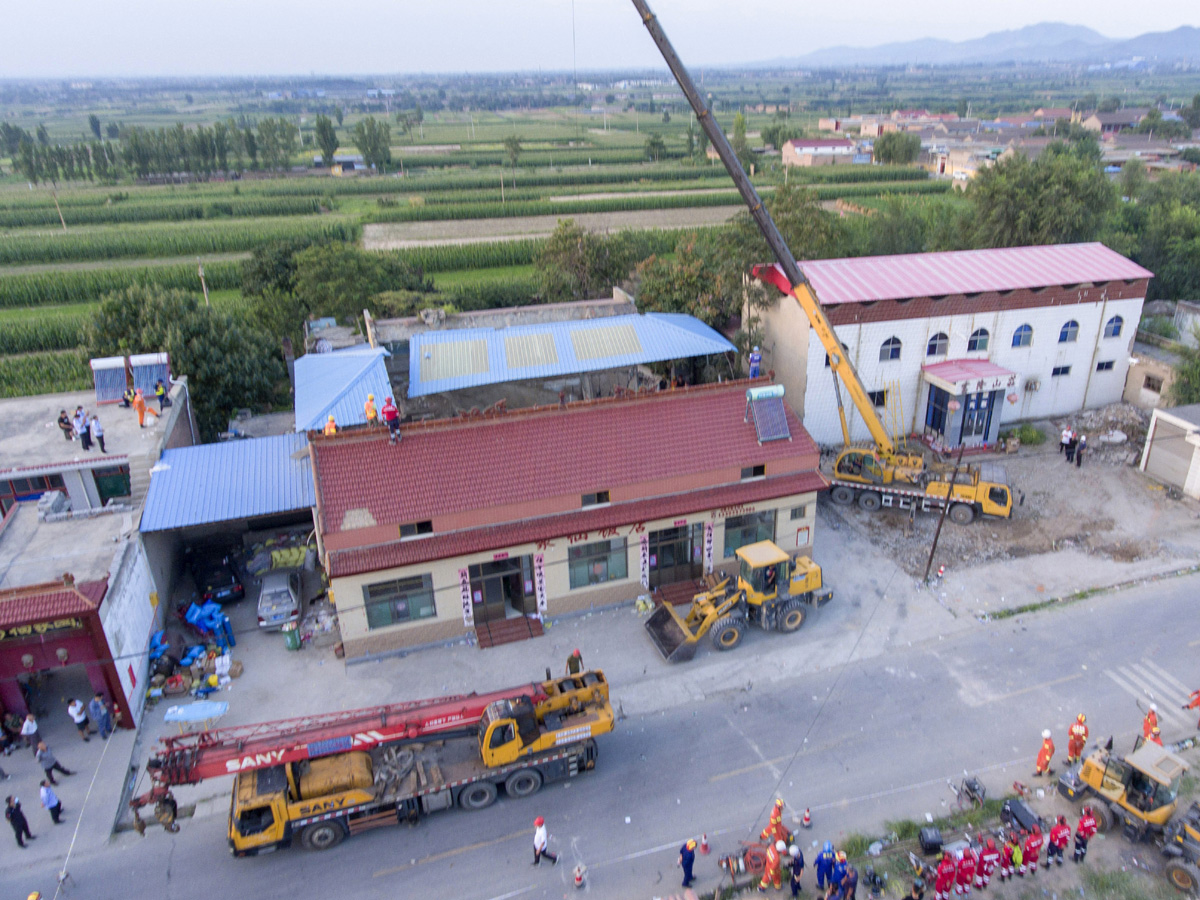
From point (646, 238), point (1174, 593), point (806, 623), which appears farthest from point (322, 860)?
point (646, 238)

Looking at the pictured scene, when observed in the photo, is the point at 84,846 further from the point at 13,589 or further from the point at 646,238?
the point at 646,238

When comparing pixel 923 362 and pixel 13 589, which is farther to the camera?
pixel 923 362

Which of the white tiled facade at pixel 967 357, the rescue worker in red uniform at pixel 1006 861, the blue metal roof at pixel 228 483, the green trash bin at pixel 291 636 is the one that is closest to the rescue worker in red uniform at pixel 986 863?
the rescue worker in red uniform at pixel 1006 861

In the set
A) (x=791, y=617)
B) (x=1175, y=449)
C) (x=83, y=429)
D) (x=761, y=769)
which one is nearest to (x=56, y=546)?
(x=83, y=429)

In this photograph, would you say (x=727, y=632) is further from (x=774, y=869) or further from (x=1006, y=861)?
(x=1006, y=861)

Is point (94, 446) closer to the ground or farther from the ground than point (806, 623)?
farther from the ground

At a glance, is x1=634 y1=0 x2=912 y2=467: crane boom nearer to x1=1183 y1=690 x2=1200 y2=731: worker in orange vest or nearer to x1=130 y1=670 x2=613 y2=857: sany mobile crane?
x1=1183 y1=690 x2=1200 y2=731: worker in orange vest

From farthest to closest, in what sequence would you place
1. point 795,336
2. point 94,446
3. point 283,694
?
point 795,336 < point 94,446 < point 283,694
